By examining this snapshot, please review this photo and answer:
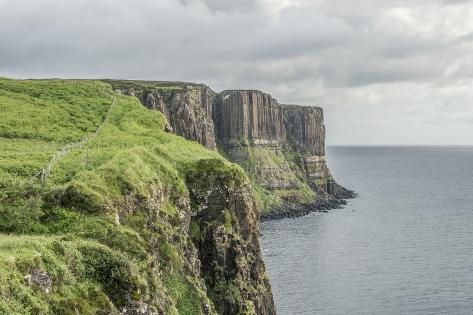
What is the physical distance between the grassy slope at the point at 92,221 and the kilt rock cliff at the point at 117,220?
0.07 m

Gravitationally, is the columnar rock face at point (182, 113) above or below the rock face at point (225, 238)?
above

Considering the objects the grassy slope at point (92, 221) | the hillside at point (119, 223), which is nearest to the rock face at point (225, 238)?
the hillside at point (119, 223)

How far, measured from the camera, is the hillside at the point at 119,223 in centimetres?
2559

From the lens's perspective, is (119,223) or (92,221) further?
(119,223)

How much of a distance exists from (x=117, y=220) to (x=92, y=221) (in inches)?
98.4

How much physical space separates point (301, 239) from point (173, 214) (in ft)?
319

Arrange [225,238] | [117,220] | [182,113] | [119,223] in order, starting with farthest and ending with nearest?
1. [182,113]
2. [225,238]
3. [119,223]
4. [117,220]

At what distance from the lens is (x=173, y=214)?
149 ft

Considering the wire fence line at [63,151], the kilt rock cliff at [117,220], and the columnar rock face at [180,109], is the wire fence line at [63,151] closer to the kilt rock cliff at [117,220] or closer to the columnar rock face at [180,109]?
the kilt rock cliff at [117,220]

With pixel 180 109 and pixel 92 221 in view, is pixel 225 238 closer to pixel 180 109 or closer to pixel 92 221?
pixel 92 221

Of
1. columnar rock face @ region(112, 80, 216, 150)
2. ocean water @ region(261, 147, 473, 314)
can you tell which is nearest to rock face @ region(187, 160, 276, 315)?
ocean water @ region(261, 147, 473, 314)

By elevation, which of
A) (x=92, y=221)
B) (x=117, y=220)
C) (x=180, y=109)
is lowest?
(x=117, y=220)

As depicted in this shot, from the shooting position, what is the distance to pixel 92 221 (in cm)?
3216

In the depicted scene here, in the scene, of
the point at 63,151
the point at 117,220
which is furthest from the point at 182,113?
the point at 117,220
